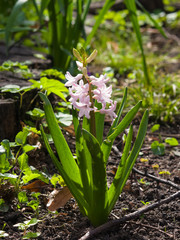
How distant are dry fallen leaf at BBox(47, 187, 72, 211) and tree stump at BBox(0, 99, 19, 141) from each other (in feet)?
1.78

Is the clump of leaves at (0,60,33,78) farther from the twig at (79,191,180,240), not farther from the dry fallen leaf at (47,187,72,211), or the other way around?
the twig at (79,191,180,240)

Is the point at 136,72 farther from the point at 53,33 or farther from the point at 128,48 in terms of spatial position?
the point at 128,48

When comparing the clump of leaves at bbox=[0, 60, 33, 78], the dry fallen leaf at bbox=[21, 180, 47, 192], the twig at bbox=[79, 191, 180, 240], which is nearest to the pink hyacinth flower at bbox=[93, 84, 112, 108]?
the twig at bbox=[79, 191, 180, 240]

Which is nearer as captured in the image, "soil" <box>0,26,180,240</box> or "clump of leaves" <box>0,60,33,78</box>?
"soil" <box>0,26,180,240</box>

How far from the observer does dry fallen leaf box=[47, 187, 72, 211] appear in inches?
63.3

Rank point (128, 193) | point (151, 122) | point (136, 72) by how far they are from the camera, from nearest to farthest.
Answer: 1. point (128, 193)
2. point (151, 122)
3. point (136, 72)

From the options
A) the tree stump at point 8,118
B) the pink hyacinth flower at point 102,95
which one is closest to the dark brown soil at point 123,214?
the tree stump at point 8,118

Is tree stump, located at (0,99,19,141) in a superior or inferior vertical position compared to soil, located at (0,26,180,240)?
superior

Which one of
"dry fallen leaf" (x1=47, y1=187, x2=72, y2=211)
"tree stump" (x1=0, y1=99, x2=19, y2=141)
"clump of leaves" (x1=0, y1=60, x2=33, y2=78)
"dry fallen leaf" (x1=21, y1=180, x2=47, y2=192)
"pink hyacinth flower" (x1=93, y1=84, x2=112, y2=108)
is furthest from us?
"clump of leaves" (x1=0, y1=60, x2=33, y2=78)

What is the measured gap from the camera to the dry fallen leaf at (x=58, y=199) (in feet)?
5.27

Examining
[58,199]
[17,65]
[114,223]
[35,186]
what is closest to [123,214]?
[114,223]

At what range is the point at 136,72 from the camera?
335 centimetres

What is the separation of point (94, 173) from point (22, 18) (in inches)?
104

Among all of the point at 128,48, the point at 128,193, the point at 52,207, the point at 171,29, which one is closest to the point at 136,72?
the point at 128,48
